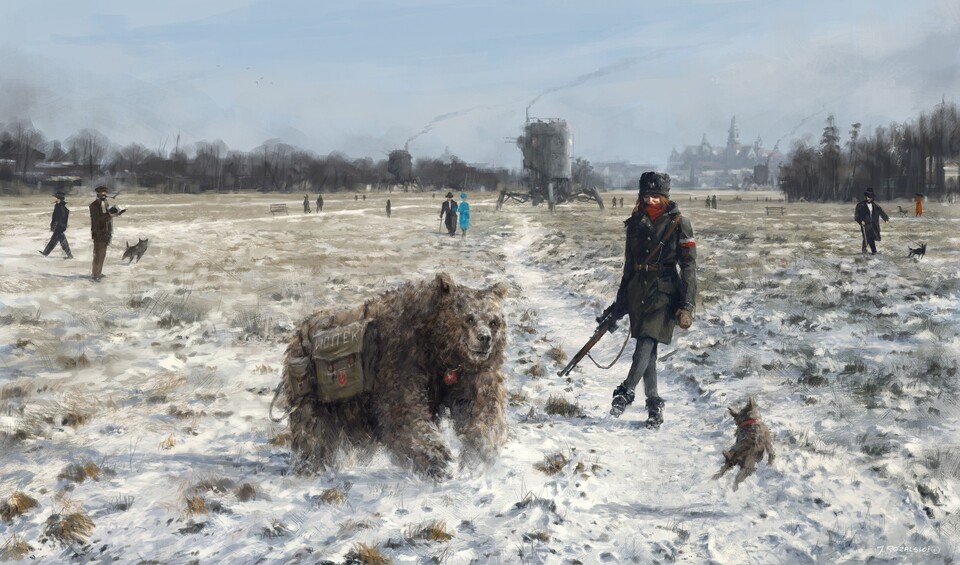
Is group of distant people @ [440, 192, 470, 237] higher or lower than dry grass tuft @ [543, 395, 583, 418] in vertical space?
higher

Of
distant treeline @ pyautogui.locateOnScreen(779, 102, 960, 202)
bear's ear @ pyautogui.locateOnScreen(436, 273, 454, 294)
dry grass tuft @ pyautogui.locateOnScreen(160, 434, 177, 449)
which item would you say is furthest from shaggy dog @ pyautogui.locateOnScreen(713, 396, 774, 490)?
distant treeline @ pyautogui.locateOnScreen(779, 102, 960, 202)

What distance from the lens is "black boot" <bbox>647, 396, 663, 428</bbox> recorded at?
6535 millimetres

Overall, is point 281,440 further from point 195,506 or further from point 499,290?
point 499,290

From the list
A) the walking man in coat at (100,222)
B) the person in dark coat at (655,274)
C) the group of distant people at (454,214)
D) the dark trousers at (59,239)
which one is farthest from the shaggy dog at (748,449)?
the group of distant people at (454,214)

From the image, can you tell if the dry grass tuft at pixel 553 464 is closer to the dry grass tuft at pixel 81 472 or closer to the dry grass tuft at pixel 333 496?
the dry grass tuft at pixel 333 496

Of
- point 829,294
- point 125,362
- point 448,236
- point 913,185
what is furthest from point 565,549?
point 913,185

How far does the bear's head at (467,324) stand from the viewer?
16.6 feet

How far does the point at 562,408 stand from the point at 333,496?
300 centimetres

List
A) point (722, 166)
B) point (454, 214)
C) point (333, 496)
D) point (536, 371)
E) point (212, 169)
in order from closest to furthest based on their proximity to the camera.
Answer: point (333, 496)
point (536, 371)
point (454, 214)
point (212, 169)
point (722, 166)

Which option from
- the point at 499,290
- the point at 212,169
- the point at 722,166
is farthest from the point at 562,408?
the point at 722,166

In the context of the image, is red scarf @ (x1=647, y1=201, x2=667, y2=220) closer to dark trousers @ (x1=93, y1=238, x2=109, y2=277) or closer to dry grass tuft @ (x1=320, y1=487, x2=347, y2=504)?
dry grass tuft @ (x1=320, y1=487, x2=347, y2=504)

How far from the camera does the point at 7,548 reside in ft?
13.2

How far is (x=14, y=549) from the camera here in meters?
4.00

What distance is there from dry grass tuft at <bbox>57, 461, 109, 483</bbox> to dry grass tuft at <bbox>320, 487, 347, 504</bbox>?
185 cm
